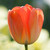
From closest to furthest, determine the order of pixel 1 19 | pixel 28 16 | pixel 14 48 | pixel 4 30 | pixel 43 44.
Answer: pixel 28 16, pixel 14 48, pixel 43 44, pixel 4 30, pixel 1 19

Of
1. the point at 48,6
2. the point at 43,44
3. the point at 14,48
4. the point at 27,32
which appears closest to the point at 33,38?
the point at 27,32

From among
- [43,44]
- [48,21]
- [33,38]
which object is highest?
[33,38]

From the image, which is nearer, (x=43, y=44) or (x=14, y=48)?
(x=14, y=48)

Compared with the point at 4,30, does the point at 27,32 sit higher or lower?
higher

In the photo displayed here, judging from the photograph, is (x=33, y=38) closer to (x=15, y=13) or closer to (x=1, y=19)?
(x=15, y=13)

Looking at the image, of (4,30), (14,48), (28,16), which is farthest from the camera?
(4,30)
